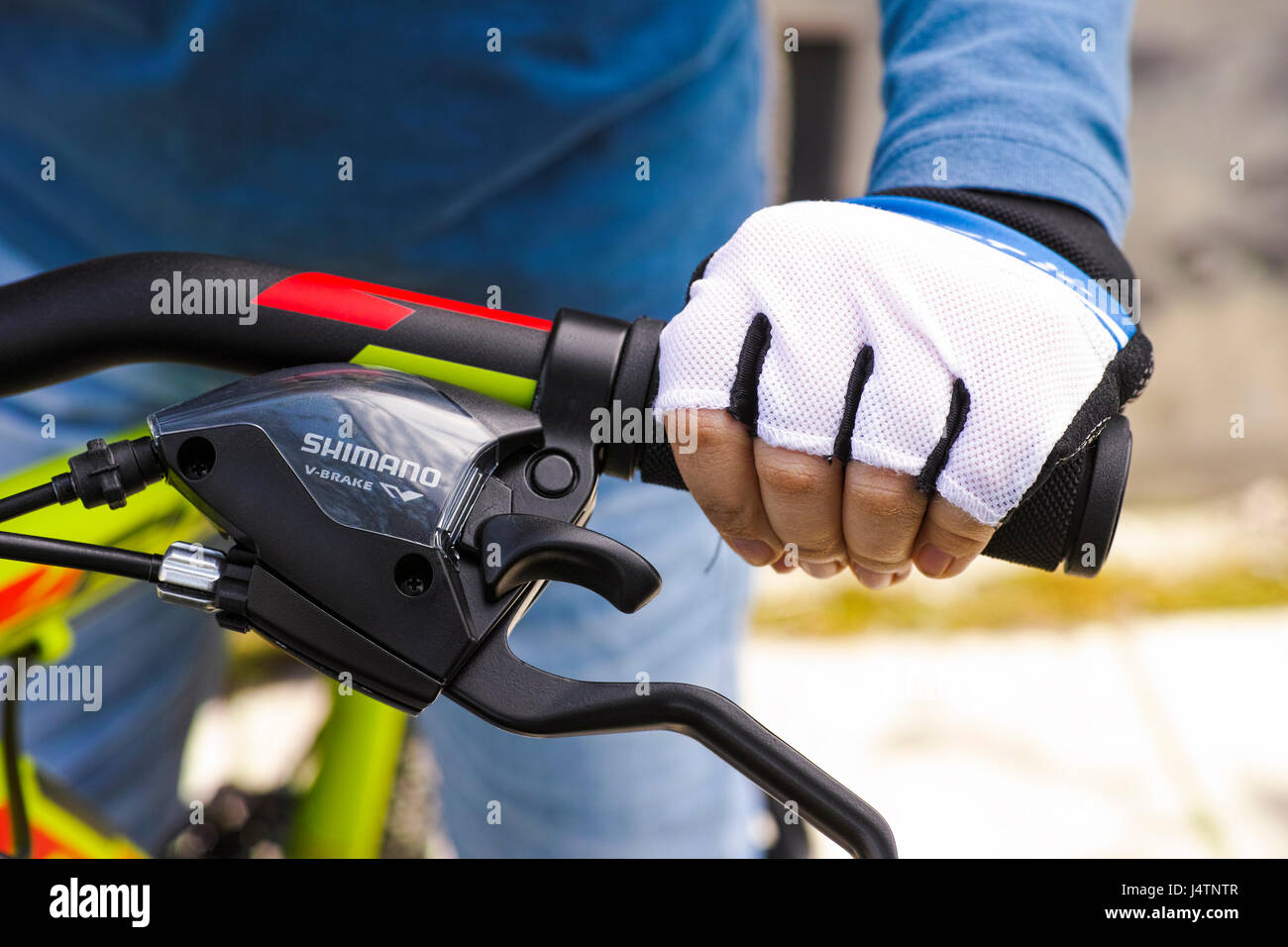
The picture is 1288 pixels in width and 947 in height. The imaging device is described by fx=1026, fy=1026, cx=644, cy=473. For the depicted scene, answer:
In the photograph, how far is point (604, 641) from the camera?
1.27 m

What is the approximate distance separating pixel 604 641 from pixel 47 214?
2.52 feet

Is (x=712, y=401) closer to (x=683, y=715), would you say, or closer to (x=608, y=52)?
(x=683, y=715)

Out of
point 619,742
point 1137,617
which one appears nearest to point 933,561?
point 619,742

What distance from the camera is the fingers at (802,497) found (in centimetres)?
59

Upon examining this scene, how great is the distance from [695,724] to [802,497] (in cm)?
15

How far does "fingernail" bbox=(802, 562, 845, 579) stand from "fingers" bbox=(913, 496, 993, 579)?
66 mm

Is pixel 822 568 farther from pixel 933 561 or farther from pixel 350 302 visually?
pixel 350 302

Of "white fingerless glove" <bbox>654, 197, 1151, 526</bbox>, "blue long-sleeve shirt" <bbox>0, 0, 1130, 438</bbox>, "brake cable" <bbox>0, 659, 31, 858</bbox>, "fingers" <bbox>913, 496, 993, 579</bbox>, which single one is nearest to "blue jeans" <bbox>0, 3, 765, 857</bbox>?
"blue long-sleeve shirt" <bbox>0, 0, 1130, 438</bbox>

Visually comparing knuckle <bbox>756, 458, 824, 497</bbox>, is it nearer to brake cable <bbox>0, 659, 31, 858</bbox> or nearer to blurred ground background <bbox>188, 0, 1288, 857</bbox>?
brake cable <bbox>0, 659, 31, 858</bbox>

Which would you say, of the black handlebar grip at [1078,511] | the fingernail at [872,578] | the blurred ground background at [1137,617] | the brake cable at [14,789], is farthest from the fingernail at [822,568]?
the blurred ground background at [1137,617]

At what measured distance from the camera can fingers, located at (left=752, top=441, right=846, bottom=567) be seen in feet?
1.93

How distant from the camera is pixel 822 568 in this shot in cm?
71

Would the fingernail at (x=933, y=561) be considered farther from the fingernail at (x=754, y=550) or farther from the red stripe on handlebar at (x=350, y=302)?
the red stripe on handlebar at (x=350, y=302)

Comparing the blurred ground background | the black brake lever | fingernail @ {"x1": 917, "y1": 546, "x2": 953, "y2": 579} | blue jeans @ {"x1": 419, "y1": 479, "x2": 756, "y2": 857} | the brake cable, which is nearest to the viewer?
the black brake lever
